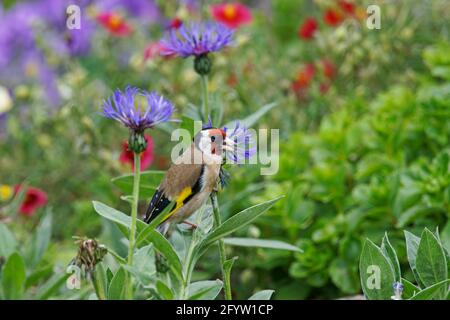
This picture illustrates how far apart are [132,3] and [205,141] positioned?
3.37m

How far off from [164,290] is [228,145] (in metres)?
0.28

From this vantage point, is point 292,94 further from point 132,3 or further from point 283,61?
point 132,3

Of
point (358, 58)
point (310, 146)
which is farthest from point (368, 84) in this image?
point (310, 146)

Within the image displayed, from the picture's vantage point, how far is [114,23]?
3.28 metres

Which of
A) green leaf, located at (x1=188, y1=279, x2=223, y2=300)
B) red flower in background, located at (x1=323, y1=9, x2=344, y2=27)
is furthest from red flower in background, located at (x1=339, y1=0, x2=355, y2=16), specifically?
green leaf, located at (x1=188, y1=279, x2=223, y2=300)

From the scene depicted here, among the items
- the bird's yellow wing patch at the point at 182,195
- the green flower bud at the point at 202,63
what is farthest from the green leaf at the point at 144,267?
the green flower bud at the point at 202,63

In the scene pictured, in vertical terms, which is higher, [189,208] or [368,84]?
[368,84]

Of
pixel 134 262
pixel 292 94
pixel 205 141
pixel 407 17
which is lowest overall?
pixel 134 262

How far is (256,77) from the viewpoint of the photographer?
3199 millimetres

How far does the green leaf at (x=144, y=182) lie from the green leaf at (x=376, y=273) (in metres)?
0.52

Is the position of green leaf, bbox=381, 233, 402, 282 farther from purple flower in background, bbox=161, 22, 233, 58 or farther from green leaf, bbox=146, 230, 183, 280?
purple flower in background, bbox=161, 22, 233, 58

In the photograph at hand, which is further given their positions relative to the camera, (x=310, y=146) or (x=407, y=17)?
(x=407, y=17)

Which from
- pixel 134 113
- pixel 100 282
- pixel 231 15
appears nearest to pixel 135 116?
pixel 134 113

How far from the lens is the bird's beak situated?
140 centimetres
